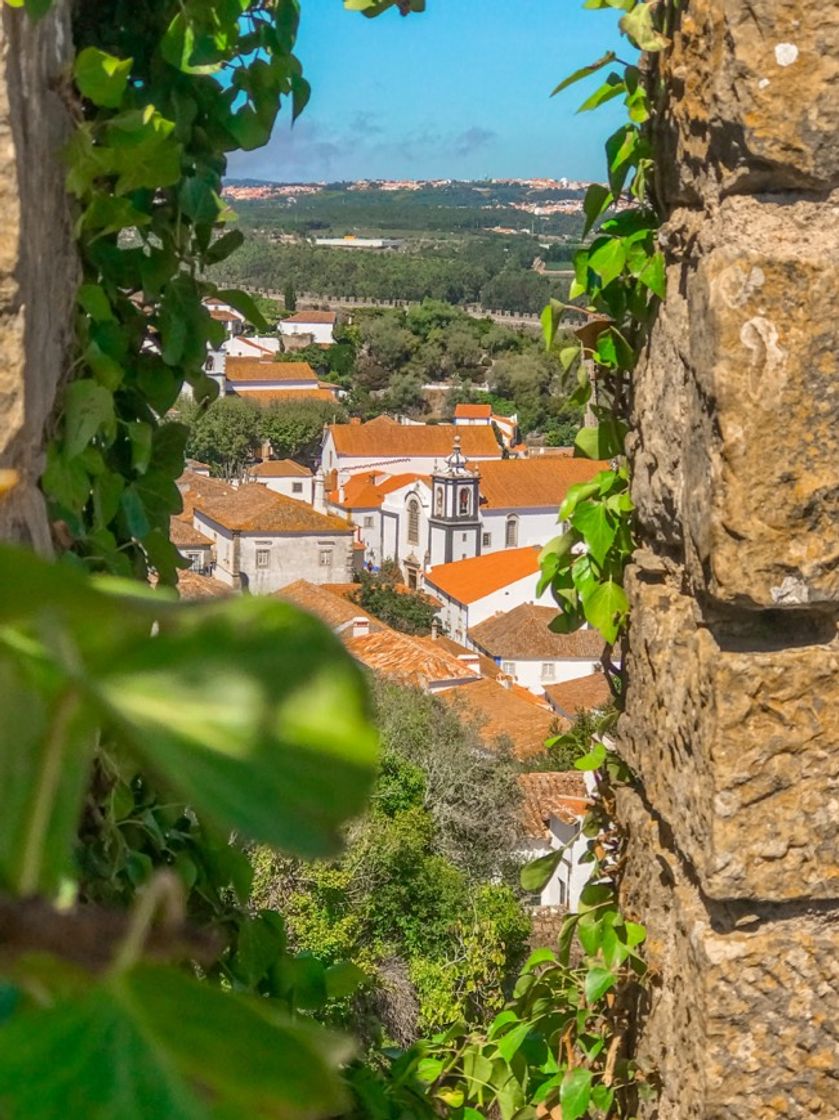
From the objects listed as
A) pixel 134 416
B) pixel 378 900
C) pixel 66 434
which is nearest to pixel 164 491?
pixel 134 416

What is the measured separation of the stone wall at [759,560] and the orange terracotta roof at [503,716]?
10.7 m

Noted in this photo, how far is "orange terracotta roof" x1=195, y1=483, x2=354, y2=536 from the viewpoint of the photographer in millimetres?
19155

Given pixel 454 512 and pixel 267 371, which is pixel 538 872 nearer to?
pixel 454 512

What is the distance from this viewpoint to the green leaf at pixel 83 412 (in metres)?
0.87

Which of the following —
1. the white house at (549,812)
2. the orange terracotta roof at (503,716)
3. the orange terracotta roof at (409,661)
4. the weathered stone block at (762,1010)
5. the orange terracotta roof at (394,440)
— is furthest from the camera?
the orange terracotta roof at (394,440)

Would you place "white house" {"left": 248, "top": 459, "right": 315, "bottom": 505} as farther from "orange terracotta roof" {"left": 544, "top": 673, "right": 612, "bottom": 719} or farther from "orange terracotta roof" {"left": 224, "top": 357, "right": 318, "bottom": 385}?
"orange terracotta roof" {"left": 544, "top": 673, "right": 612, "bottom": 719}

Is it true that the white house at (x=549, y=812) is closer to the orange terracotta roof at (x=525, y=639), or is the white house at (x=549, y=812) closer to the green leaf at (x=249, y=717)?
the orange terracotta roof at (x=525, y=639)

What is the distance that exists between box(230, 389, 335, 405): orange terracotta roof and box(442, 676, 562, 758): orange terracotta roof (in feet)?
50.2

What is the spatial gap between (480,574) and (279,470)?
23.5ft

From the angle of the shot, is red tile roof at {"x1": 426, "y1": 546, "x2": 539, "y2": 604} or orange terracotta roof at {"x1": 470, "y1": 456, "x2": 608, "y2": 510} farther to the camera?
orange terracotta roof at {"x1": 470, "y1": 456, "x2": 608, "y2": 510}

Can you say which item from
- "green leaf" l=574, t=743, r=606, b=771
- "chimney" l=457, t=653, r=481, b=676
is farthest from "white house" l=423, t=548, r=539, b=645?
"green leaf" l=574, t=743, r=606, b=771

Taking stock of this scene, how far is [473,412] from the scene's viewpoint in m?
28.2

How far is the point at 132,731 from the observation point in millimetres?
114

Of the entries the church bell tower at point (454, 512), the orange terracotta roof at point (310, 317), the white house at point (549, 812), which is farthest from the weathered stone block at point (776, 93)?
the orange terracotta roof at point (310, 317)
